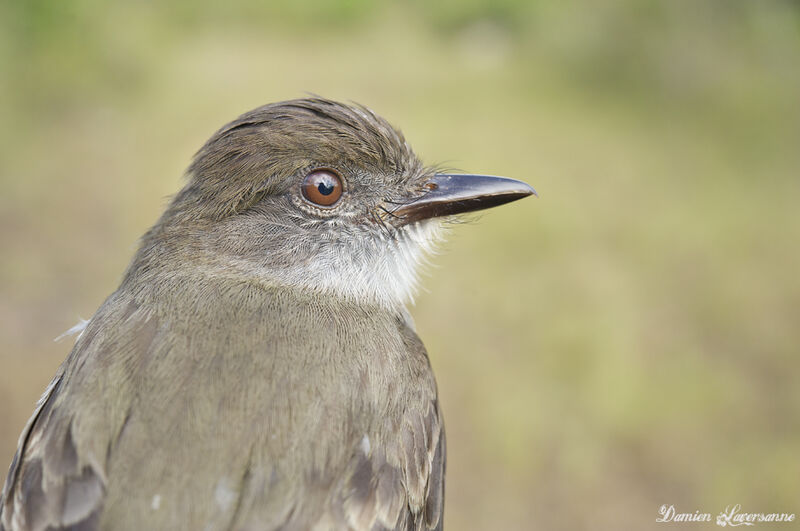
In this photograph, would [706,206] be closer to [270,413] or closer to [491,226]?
[491,226]

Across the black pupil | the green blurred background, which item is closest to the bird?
the black pupil
